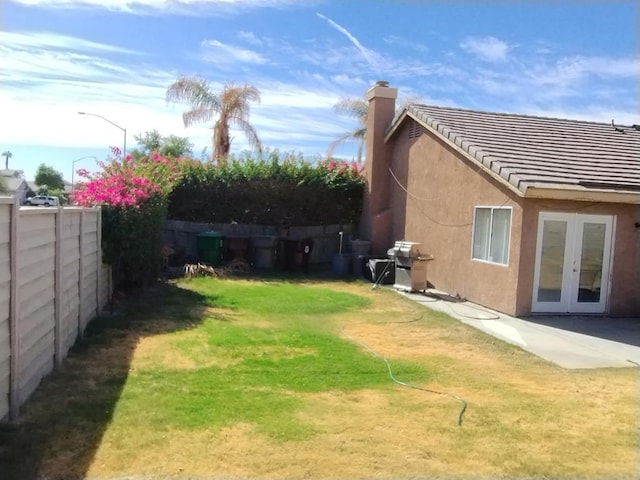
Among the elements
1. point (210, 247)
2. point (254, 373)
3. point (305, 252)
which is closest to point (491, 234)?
point (305, 252)

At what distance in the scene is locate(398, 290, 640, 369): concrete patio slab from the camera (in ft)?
25.3

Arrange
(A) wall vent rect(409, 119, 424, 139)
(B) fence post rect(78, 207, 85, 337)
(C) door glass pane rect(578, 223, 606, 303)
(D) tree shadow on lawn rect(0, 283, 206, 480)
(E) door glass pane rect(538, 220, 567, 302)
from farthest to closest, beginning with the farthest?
1. (A) wall vent rect(409, 119, 424, 139)
2. (C) door glass pane rect(578, 223, 606, 303)
3. (E) door glass pane rect(538, 220, 567, 302)
4. (B) fence post rect(78, 207, 85, 337)
5. (D) tree shadow on lawn rect(0, 283, 206, 480)

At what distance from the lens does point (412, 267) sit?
13.0 m

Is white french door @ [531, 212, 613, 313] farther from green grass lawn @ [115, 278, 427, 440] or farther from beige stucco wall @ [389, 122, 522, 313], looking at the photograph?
green grass lawn @ [115, 278, 427, 440]

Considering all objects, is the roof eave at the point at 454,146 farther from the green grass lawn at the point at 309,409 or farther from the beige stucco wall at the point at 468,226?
the green grass lawn at the point at 309,409

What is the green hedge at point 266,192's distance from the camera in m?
17.5

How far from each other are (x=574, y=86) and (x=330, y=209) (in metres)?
8.71

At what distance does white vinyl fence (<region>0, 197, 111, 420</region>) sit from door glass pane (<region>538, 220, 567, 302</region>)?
833cm

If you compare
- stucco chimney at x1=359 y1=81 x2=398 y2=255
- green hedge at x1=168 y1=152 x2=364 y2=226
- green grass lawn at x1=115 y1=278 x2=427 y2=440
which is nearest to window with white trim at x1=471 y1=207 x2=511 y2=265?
green grass lawn at x1=115 y1=278 x2=427 y2=440

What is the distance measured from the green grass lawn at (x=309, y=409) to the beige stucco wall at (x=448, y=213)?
115 inches

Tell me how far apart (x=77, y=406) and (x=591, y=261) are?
32.6ft

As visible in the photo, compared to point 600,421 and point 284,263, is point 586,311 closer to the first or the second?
point 600,421

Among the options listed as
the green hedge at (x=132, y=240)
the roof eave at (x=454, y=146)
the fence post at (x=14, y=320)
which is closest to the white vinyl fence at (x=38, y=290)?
the fence post at (x=14, y=320)

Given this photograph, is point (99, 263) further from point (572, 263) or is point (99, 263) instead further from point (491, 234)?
point (572, 263)
